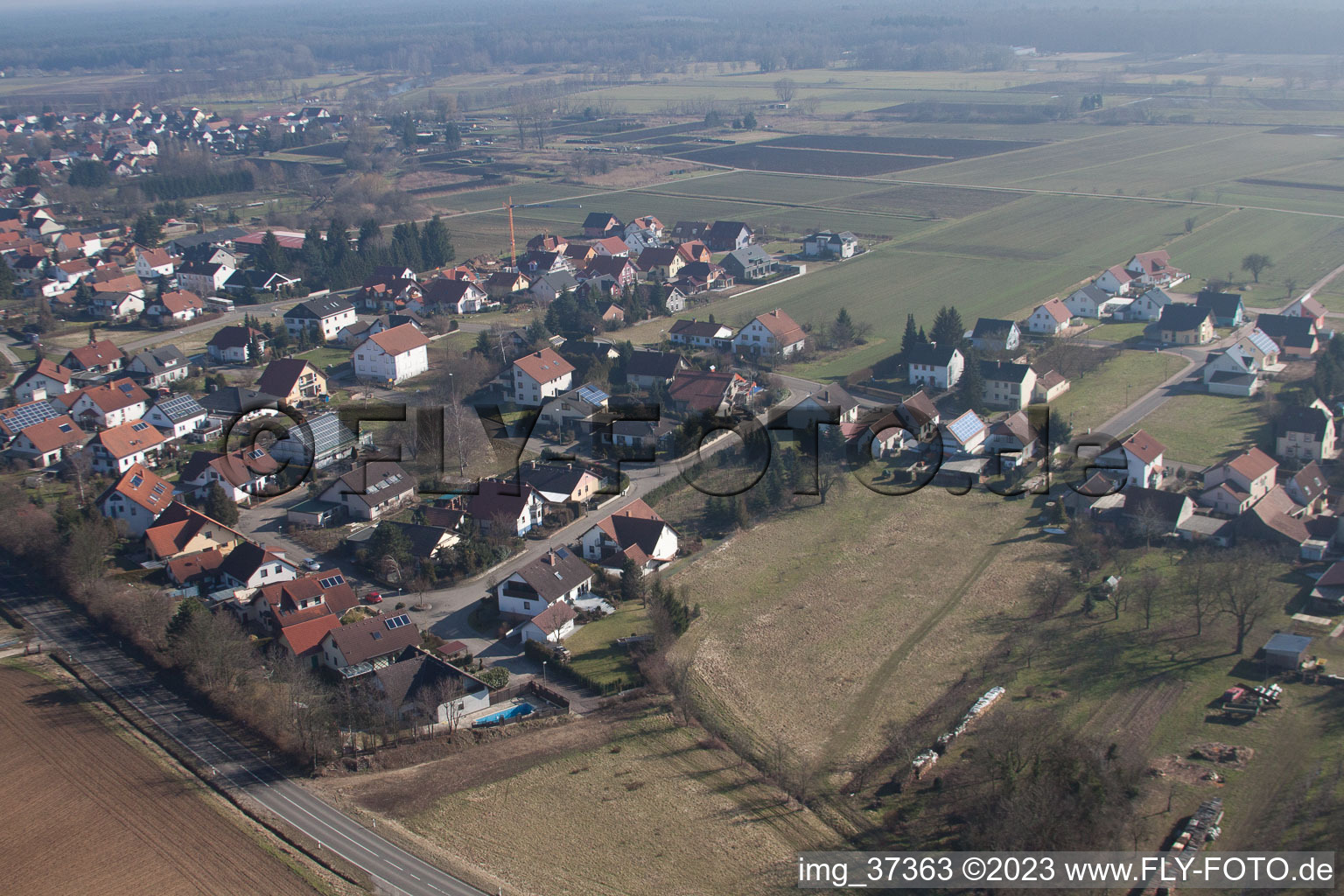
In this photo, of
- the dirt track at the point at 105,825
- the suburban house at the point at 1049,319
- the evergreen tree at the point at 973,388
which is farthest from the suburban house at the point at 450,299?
the dirt track at the point at 105,825

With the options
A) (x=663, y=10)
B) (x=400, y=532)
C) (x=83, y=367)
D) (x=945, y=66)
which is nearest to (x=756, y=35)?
(x=945, y=66)

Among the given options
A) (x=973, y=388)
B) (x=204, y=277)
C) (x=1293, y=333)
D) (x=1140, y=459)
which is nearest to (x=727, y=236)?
(x=204, y=277)

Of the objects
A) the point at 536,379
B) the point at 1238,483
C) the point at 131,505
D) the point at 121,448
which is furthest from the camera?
the point at 536,379

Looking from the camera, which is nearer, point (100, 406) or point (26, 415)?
point (26, 415)

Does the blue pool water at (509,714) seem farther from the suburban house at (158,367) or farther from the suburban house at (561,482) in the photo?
the suburban house at (158,367)

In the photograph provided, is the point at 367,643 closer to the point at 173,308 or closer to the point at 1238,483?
the point at 1238,483

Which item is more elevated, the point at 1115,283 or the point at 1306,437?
the point at 1115,283

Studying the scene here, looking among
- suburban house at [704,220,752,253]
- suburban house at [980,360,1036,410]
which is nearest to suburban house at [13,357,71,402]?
suburban house at [980,360,1036,410]
